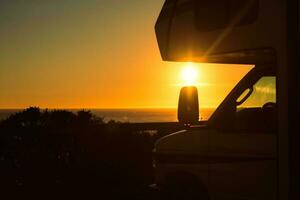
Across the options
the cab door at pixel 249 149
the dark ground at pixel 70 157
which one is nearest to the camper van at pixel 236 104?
the cab door at pixel 249 149

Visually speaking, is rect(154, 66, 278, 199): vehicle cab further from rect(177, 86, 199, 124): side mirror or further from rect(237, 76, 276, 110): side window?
Answer: rect(177, 86, 199, 124): side mirror

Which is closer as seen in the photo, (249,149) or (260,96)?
(249,149)

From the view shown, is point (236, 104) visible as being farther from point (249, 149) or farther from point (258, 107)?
point (249, 149)

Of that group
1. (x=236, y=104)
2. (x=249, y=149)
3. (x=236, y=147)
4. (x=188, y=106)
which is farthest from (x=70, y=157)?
(x=249, y=149)

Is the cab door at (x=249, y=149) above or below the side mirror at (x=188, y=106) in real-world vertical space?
below

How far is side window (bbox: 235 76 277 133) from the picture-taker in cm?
690

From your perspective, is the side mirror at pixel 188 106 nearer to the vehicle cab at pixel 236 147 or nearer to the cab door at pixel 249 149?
the vehicle cab at pixel 236 147

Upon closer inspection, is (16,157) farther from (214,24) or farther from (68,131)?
(214,24)

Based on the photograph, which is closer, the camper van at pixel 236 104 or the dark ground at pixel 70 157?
the camper van at pixel 236 104

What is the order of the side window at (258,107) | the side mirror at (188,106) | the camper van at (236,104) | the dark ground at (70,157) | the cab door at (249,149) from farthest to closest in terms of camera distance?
the dark ground at (70,157) → the side mirror at (188,106) → the side window at (258,107) → the cab door at (249,149) → the camper van at (236,104)

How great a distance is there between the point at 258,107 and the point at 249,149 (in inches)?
24.6

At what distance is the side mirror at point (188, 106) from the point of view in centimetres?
778

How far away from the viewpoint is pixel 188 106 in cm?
779

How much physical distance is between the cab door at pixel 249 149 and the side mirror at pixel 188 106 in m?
0.42
